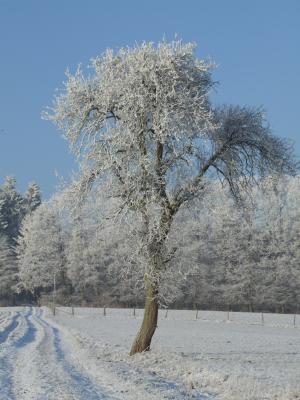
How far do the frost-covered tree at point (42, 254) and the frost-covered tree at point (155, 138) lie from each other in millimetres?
63114

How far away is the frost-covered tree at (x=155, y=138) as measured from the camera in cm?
1775

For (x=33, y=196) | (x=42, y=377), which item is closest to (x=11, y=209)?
(x=33, y=196)

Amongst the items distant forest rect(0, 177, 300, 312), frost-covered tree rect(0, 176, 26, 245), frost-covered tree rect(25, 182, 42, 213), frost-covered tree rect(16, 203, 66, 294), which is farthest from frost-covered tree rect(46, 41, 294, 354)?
frost-covered tree rect(25, 182, 42, 213)

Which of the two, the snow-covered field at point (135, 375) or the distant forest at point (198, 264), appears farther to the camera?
the distant forest at point (198, 264)

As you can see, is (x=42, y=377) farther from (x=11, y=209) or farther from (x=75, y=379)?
(x=11, y=209)

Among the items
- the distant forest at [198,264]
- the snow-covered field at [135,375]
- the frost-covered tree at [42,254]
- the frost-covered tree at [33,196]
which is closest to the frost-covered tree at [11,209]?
the frost-covered tree at [33,196]

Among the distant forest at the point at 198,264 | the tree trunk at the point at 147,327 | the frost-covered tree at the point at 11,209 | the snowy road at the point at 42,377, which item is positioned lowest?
the snowy road at the point at 42,377

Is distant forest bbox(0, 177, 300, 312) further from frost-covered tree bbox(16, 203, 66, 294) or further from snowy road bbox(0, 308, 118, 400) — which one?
snowy road bbox(0, 308, 118, 400)

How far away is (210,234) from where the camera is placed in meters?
73.4

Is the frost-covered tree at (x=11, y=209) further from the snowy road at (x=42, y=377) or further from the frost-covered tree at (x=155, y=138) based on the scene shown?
the frost-covered tree at (x=155, y=138)

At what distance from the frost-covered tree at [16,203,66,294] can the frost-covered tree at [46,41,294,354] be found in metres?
63.1

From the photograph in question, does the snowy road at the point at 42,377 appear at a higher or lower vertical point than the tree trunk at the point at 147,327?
lower

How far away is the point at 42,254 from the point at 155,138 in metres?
68.0

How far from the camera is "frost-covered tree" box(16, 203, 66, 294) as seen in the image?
82375mm
